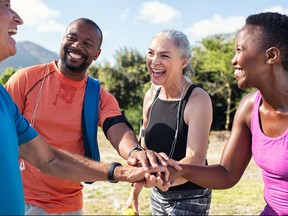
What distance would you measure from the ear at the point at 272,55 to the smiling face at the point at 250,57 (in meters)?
0.02

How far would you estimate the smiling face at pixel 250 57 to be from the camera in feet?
8.19

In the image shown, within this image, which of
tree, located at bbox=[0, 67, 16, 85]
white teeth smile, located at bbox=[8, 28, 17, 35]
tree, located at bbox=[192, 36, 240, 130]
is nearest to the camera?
→ white teeth smile, located at bbox=[8, 28, 17, 35]

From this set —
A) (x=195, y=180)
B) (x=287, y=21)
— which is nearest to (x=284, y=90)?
(x=287, y=21)

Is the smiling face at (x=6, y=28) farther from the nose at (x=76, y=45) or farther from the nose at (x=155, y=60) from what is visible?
the nose at (x=155, y=60)

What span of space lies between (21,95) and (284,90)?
6.26 feet

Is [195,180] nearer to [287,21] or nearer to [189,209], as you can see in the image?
[189,209]

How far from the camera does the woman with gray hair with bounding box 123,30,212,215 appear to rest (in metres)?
3.22

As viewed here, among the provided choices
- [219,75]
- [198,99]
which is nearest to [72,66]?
[198,99]

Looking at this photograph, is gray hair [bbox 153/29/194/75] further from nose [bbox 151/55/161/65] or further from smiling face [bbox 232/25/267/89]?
smiling face [bbox 232/25/267/89]

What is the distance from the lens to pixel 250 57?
8.23 ft

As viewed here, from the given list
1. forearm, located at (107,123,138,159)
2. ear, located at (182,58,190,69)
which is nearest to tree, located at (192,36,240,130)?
ear, located at (182,58,190,69)

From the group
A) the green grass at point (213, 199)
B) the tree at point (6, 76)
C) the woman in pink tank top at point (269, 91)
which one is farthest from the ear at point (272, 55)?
the tree at point (6, 76)

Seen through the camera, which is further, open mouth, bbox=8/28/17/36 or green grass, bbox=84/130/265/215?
green grass, bbox=84/130/265/215

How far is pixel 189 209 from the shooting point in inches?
132
